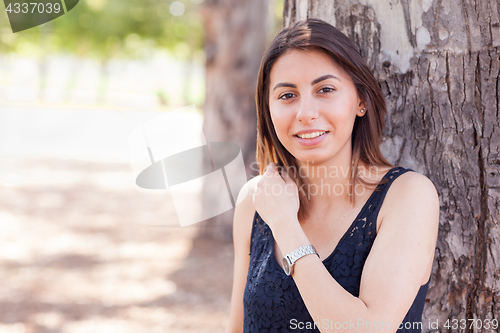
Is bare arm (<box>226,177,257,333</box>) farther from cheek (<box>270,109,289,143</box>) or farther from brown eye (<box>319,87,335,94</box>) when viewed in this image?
brown eye (<box>319,87,335,94</box>)

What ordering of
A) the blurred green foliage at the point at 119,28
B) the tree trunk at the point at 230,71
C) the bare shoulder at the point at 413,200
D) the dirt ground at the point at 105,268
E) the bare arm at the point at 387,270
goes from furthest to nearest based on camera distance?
1. the blurred green foliage at the point at 119,28
2. the tree trunk at the point at 230,71
3. the dirt ground at the point at 105,268
4. the bare shoulder at the point at 413,200
5. the bare arm at the point at 387,270

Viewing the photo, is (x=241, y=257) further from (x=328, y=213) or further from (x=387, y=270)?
(x=387, y=270)

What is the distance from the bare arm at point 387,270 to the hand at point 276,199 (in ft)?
0.42

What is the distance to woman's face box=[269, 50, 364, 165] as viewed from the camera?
2.02m

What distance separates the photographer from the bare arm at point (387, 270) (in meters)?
1.68

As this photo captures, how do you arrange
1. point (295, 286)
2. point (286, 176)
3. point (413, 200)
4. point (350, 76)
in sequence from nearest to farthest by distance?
point (413, 200)
point (295, 286)
point (350, 76)
point (286, 176)

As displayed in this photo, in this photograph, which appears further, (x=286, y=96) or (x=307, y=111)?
(x=286, y=96)

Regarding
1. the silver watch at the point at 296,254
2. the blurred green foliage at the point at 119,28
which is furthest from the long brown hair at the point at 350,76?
the blurred green foliage at the point at 119,28

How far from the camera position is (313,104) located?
2012 mm

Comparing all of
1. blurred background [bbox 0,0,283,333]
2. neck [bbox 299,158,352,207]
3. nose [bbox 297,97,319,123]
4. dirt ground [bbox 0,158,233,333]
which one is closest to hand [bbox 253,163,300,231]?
neck [bbox 299,158,352,207]

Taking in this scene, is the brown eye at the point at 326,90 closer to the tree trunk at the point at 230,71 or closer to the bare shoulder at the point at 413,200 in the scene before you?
the bare shoulder at the point at 413,200

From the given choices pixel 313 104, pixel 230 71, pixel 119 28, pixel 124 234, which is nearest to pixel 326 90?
pixel 313 104

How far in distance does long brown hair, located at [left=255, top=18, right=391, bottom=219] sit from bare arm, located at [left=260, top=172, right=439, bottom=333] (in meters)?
0.28

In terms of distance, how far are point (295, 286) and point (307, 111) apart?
756 mm
